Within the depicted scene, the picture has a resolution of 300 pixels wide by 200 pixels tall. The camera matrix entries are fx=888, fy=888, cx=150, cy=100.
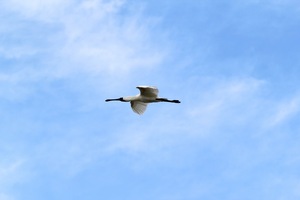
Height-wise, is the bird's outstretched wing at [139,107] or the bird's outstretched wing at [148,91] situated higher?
the bird's outstretched wing at [139,107]

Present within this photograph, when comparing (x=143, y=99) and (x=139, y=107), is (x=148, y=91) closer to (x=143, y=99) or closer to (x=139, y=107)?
(x=143, y=99)

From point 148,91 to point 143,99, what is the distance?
4.84ft

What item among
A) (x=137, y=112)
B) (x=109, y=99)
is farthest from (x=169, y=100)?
(x=109, y=99)

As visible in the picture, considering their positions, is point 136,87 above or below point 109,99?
below

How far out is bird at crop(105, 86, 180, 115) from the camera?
56.5m

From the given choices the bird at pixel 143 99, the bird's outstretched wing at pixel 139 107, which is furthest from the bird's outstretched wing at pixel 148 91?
the bird's outstretched wing at pixel 139 107

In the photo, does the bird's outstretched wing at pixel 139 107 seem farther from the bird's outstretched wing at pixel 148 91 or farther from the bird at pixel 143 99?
the bird's outstretched wing at pixel 148 91

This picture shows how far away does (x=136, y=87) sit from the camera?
55.8m

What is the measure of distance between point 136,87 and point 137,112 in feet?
12.3

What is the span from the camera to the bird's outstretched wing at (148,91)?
5576 cm

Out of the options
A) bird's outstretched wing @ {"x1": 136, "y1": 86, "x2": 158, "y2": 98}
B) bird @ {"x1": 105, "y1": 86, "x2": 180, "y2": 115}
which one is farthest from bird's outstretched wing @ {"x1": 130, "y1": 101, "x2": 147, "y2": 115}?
bird's outstretched wing @ {"x1": 136, "y1": 86, "x2": 158, "y2": 98}

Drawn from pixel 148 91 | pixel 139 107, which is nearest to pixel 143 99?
pixel 139 107

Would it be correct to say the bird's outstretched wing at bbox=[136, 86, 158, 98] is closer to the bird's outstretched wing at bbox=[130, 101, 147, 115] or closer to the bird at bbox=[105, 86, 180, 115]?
the bird at bbox=[105, 86, 180, 115]

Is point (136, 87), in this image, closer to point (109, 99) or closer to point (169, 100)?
point (169, 100)
